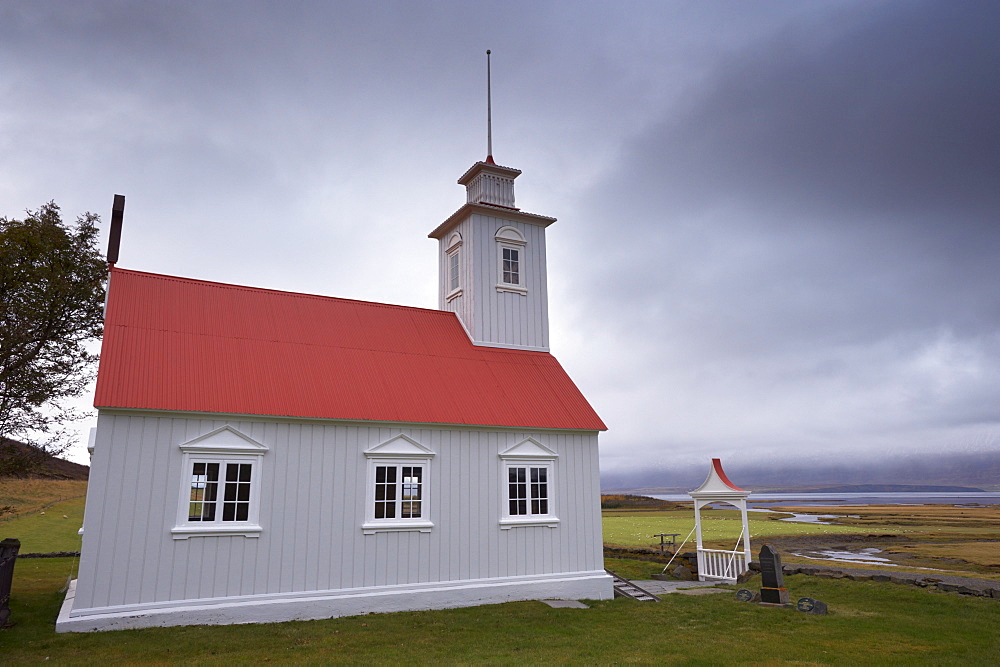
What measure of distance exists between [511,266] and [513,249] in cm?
53

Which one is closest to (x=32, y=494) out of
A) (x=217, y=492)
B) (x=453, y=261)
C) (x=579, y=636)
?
(x=217, y=492)

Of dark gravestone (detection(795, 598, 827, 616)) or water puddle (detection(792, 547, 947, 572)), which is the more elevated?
dark gravestone (detection(795, 598, 827, 616))

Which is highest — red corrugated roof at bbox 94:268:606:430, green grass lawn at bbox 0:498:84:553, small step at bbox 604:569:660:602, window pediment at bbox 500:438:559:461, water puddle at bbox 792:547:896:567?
red corrugated roof at bbox 94:268:606:430

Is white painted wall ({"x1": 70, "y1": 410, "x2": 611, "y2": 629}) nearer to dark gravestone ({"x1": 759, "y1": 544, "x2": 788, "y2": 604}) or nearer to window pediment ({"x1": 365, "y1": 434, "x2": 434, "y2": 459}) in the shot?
window pediment ({"x1": 365, "y1": 434, "x2": 434, "y2": 459})

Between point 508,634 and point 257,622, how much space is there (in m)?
4.73

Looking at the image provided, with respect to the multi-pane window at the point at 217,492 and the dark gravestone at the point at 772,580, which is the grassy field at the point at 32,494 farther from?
the dark gravestone at the point at 772,580

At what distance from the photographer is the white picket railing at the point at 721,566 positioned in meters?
19.2

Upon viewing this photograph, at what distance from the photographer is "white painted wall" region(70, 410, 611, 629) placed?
1140 cm

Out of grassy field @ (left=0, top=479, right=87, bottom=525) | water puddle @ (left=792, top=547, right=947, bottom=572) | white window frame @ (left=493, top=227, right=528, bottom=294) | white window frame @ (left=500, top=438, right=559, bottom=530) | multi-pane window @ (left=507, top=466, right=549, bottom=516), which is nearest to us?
white window frame @ (left=500, top=438, right=559, bottom=530)

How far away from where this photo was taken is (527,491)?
1546cm

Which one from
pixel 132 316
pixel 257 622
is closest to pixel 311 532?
pixel 257 622

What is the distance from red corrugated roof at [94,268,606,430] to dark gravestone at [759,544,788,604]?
479cm

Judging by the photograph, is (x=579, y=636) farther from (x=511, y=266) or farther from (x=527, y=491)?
(x=511, y=266)

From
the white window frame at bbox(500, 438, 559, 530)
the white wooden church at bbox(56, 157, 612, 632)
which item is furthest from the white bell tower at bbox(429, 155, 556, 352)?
the white window frame at bbox(500, 438, 559, 530)
